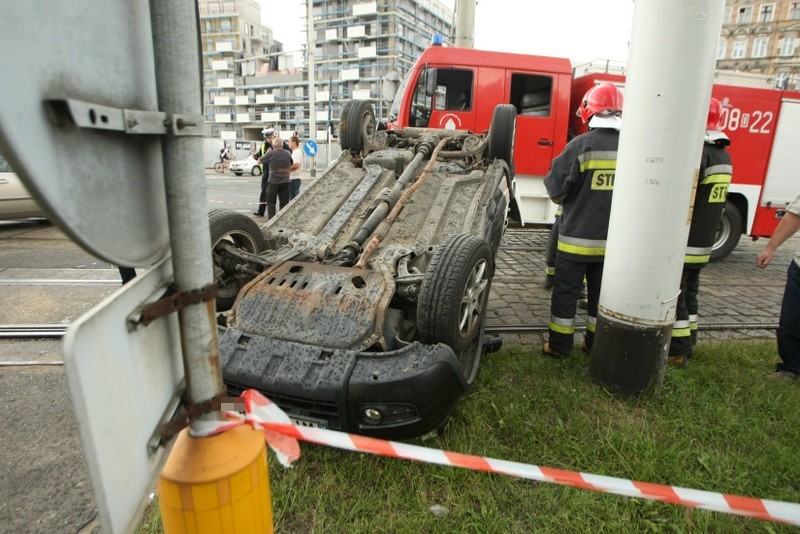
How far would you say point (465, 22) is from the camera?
1163 cm

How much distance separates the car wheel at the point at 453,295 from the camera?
2.49 m

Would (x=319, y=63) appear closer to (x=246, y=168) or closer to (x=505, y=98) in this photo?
(x=246, y=168)

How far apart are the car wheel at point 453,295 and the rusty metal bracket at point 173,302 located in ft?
4.98

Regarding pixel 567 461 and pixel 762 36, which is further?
pixel 762 36

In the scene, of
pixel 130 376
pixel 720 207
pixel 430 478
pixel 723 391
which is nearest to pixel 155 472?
pixel 130 376

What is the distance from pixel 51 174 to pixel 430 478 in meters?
2.06

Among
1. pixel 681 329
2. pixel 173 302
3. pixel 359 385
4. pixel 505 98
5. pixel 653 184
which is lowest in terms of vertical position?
pixel 681 329

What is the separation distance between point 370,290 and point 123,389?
1926 millimetres

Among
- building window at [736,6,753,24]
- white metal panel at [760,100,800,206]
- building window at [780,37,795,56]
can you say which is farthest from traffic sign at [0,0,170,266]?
building window at [736,6,753,24]

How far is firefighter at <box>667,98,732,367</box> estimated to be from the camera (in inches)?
136

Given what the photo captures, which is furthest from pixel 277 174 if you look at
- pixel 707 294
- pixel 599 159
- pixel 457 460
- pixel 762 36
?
pixel 762 36

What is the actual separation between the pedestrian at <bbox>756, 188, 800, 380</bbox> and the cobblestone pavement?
1.86ft

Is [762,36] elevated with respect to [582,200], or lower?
elevated

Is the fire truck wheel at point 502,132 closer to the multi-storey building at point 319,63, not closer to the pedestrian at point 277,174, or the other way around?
the pedestrian at point 277,174
